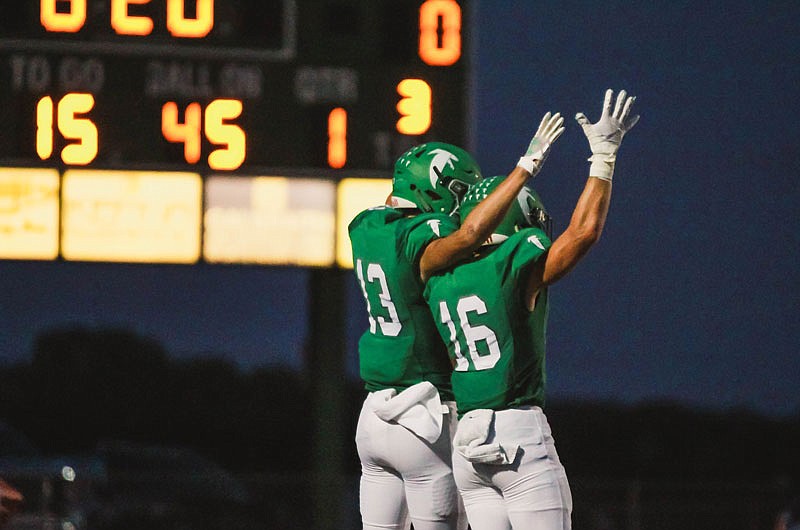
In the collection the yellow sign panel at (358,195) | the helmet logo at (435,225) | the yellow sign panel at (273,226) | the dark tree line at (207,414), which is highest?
the helmet logo at (435,225)

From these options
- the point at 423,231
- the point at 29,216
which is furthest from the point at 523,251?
the point at 29,216

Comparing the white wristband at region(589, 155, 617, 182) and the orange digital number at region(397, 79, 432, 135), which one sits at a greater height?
the orange digital number at region(397, 79, 432, 135)

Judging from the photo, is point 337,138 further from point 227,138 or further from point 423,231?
point 423,231

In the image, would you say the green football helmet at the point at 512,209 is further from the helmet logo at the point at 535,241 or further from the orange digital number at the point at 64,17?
the orange digital number at the point at 64,17

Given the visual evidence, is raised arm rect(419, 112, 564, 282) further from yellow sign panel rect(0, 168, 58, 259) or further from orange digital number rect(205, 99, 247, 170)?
yellow sign panel rect(0, 168, 58, 259)

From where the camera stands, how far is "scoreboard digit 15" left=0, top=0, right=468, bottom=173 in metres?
11.7

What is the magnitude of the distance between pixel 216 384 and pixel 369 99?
37484mm

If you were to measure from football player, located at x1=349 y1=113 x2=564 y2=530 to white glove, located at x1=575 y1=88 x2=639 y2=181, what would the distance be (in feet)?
0.69

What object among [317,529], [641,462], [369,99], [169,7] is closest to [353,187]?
[369,99]

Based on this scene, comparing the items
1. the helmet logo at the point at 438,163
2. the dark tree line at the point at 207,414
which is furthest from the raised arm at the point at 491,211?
the dark tree line at the point at 207,414

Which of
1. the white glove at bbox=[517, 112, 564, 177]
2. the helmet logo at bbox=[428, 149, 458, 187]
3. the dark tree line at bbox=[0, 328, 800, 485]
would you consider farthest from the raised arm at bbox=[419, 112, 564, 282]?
the dark tree line at bbox=[0, 328, 800, 485]

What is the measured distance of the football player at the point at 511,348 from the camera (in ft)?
18.0

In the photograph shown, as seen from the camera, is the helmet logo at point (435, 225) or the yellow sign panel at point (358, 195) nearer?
the helmet logo at point (435, 225)

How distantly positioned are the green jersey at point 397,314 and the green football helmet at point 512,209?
0.20 meters
